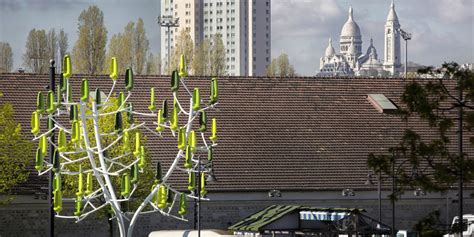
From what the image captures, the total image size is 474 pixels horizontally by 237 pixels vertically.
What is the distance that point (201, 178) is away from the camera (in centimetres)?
6181

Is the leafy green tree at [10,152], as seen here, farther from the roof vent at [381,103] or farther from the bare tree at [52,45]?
the bare tree at [52,45]

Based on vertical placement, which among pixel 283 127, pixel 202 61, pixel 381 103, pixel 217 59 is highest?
pixel 217 59

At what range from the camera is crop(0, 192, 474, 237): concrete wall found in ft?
226

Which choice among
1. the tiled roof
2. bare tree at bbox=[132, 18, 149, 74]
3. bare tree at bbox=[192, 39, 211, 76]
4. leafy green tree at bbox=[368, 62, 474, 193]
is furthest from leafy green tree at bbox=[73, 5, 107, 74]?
leafy green tree at bbox=[368, 62, 474, 193]

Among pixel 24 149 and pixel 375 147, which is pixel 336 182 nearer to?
pixel 375 147

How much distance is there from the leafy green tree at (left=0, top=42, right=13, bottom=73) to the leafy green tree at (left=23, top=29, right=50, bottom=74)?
31.7 ft

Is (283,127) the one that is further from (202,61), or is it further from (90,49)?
(202,61)

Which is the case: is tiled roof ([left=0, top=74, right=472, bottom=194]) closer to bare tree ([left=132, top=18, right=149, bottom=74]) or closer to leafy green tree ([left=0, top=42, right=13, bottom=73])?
bare tree ([left=132, top=18, right=149, bottom=74])

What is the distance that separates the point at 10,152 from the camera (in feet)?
211

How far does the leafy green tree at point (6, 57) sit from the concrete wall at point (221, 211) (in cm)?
9013

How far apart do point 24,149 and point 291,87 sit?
18246mm

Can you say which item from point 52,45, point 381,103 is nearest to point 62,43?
point 52,45

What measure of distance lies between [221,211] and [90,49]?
58.6 m

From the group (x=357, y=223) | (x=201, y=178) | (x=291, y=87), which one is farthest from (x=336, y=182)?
(x=357, y=223)
